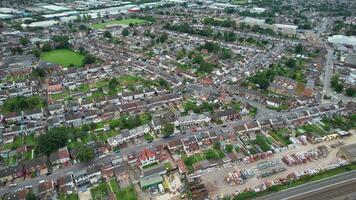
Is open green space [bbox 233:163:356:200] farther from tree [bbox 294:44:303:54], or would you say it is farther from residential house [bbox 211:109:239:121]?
tree [bbox 294:44:303:54]

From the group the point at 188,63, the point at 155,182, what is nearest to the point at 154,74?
the point at 188,63

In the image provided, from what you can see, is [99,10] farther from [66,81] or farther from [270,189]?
[270,189]

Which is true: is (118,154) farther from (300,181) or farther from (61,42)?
(61,42)

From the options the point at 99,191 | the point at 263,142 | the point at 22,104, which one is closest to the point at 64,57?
the point at 22,104

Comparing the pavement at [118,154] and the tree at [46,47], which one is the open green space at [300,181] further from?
the tree at [46,47]

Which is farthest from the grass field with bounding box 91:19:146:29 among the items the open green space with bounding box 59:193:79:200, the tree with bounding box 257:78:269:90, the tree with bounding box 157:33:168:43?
the open green space with bounding box 59:193:79:200

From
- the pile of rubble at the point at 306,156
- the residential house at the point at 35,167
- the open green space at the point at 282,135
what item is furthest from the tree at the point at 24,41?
the pile of rubble at the point at 306,156

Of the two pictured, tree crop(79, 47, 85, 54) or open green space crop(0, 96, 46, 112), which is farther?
tree crop(79, 47, 85, 54)

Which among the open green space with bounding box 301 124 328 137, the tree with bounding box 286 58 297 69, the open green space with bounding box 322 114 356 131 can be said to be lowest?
the open green space with bounding box 301 124 328 137
